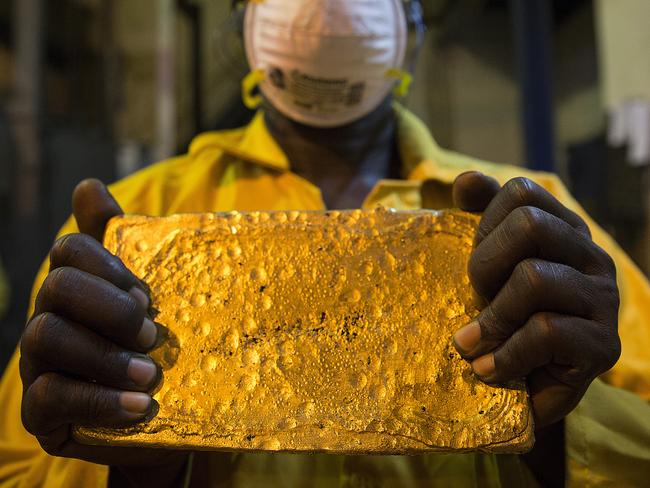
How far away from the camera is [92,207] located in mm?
658

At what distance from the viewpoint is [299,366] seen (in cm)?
60

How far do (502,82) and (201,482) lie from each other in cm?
295

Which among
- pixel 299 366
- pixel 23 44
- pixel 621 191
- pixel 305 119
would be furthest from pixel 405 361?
pixel 23 44

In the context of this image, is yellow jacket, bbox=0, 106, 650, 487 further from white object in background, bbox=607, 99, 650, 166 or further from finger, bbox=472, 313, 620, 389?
white object in background, bbox=607, 99, 650, 166

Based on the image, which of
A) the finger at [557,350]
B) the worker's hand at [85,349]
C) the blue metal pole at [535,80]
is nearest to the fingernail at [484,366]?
the finger at [557,350]

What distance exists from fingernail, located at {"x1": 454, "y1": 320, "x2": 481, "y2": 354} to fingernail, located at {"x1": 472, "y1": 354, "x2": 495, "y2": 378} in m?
0.02

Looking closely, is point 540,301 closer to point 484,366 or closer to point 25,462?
point 484,366

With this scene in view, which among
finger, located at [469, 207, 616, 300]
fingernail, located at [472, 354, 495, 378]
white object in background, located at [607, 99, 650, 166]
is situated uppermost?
finger, located at [469, 207, 616, 300]

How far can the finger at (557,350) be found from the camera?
531 mm

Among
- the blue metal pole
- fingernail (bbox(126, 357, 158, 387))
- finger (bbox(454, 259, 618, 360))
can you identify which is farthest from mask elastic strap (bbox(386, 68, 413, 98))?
the blue metal pole

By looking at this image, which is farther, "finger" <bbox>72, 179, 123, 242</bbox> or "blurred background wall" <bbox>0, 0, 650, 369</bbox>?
"blurred background wall" <bbox>0, 0, 650, 369</bbox>

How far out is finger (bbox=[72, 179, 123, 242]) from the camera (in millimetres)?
657

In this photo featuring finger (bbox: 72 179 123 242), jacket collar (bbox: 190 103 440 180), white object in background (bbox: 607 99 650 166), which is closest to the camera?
finger (bbox: 72 179 123 242)

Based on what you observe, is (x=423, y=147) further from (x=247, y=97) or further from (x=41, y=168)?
(x=41, y=168)
